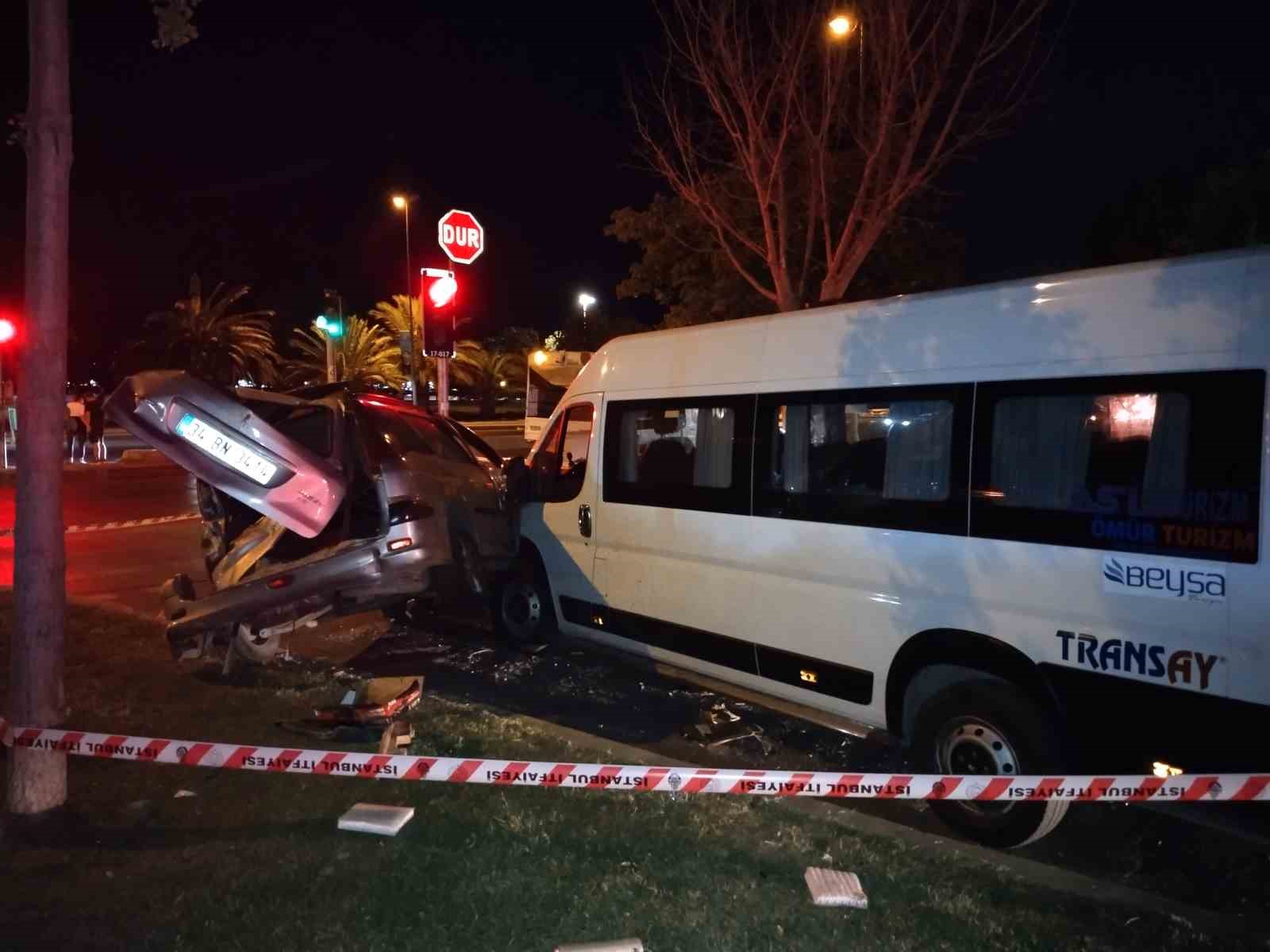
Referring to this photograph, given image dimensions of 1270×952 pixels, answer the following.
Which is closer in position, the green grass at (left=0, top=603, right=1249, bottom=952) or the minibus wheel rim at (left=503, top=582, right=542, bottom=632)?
the green grass at (left=0, top=603, right=1249, bottom=952)

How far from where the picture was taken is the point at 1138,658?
159 inches

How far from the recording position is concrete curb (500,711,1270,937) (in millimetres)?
3830

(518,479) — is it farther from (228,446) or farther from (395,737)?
(395,737)

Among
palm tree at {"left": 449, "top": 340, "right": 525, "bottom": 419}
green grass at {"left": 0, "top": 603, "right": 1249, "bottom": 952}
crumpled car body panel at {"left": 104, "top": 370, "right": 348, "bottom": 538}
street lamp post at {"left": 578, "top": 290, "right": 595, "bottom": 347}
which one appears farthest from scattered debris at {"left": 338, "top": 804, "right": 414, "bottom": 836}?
palm tree at {"left": 449, "top": 340, "right": 525, "bottom": 419}

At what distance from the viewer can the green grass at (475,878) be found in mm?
3588

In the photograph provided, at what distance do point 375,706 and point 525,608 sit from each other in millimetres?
2591

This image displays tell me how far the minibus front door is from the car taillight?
1.01 m

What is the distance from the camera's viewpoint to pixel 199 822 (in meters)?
4.54

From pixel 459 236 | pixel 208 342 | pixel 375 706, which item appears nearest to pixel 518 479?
pixel 375 706

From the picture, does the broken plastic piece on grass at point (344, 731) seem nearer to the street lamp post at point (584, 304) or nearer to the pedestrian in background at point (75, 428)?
the pedestrian in background at point (75, 428)

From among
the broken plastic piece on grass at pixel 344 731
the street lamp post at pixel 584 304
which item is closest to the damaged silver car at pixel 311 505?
the broken plastic piece on grass at pixel 344 731

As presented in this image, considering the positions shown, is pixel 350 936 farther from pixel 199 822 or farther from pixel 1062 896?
pixel 1062 896

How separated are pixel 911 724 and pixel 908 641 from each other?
16.9 inches

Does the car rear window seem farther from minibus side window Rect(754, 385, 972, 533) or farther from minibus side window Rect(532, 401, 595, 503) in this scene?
minibus side window Rect(754, 385, 972, 533)
